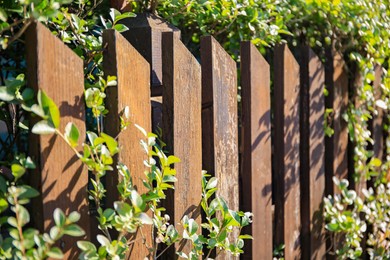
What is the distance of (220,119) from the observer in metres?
2.54

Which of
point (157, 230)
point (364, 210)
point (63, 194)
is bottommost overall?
point (364, 210)

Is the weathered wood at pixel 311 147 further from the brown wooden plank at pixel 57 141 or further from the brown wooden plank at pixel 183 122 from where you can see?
the brown wooden plank at pixel 57 141

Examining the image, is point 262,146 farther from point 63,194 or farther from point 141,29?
point 63,194

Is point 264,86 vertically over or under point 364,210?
over

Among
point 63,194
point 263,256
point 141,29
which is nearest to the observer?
point 63,194

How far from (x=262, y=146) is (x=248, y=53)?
0.44 m

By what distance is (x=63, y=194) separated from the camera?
5.82ft

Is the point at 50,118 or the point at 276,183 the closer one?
the point at 50,118

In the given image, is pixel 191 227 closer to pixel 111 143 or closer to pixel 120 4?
pixel 111 143

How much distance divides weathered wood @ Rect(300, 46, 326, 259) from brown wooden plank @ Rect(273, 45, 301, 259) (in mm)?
122

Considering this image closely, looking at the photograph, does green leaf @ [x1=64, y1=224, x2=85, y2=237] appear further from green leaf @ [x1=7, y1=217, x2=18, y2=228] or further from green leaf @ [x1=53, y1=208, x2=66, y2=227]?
green leaf @ [x1=7, y1=217, x2=18, y2=228]

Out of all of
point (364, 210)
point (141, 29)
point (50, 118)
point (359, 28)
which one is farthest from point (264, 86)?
point (50, 118)

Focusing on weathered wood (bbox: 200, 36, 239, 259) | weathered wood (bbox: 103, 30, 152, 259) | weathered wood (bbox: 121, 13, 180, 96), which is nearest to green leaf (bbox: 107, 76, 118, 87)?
weathered wood (bbox: 103, 30, 152, 259)

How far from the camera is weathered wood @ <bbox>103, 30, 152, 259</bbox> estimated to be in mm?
1919
